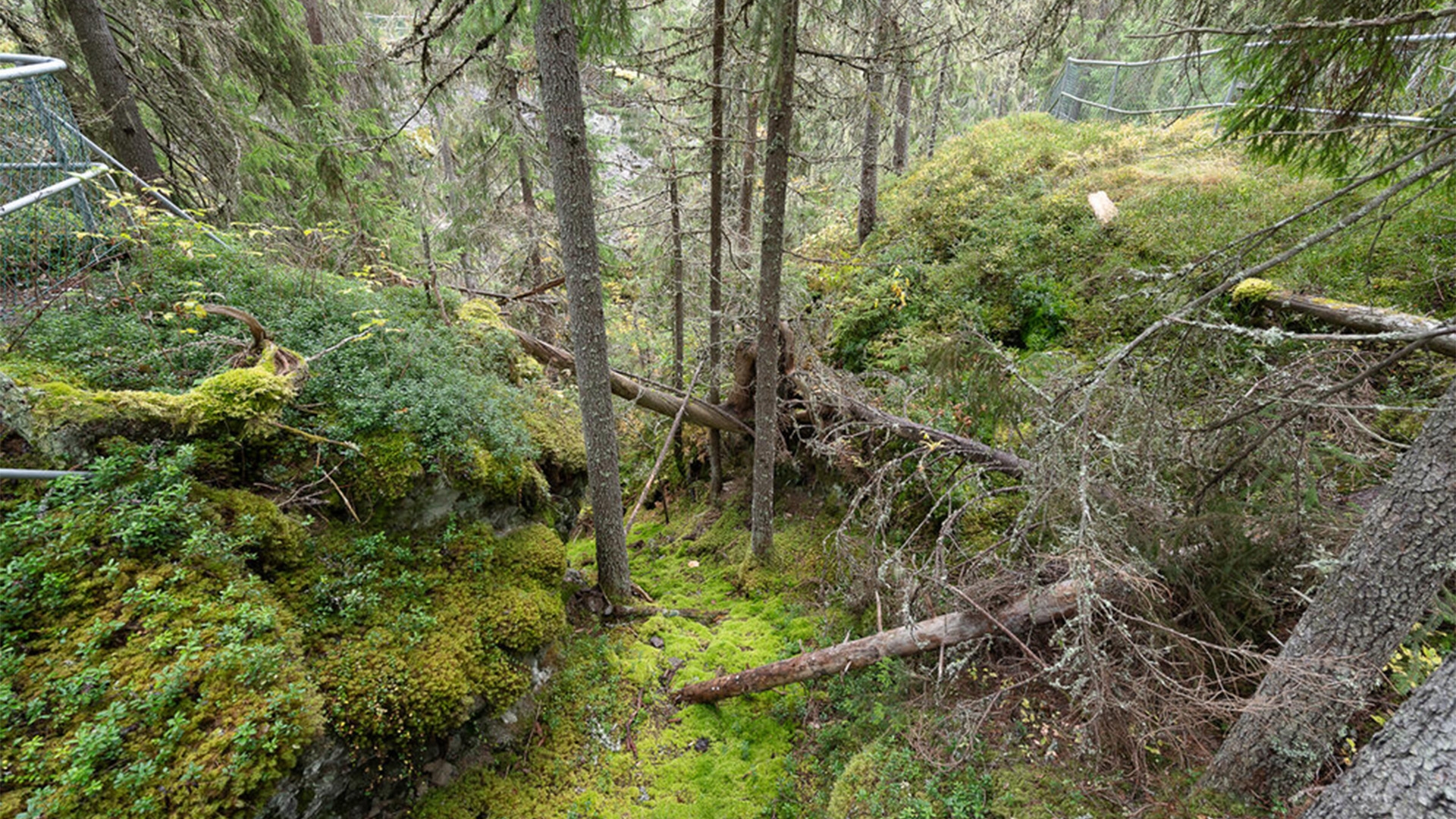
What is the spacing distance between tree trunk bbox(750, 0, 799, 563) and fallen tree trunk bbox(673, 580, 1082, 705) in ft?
6.40

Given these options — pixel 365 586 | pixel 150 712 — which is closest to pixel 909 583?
pixel 365 586

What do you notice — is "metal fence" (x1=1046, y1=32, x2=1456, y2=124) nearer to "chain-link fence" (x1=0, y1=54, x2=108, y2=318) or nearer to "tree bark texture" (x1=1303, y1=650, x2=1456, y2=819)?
"tree bark texture" (x1=1303, y1=650, x2=1456, y2=819)

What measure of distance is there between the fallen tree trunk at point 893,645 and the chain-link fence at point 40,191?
646 cm

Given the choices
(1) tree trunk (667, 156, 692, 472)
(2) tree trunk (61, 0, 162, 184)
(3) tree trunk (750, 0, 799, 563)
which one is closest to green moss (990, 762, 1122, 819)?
(3) tree trunk (750, 0, 799, 563)

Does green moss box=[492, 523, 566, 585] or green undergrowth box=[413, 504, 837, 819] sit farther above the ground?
green moss box=[492, 523, 566, 585]

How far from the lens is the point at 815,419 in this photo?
6805mm

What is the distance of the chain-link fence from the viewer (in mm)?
4133

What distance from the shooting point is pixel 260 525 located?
3490 mm

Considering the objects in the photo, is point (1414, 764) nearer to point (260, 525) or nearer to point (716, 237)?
point (260, 525)

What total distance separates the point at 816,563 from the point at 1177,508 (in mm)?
3675

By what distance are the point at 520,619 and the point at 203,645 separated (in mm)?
1939

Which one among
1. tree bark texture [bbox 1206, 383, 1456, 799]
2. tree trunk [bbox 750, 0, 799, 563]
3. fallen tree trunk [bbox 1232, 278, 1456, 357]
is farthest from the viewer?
fallen tree trunk [bbox 1232, 278, 1456, 357]

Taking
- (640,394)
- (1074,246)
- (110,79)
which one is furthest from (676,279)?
(110,79)

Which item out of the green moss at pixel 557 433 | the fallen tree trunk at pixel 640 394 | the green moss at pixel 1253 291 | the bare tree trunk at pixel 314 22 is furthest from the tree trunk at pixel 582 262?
the bare tree trunk at pixel 314 22
